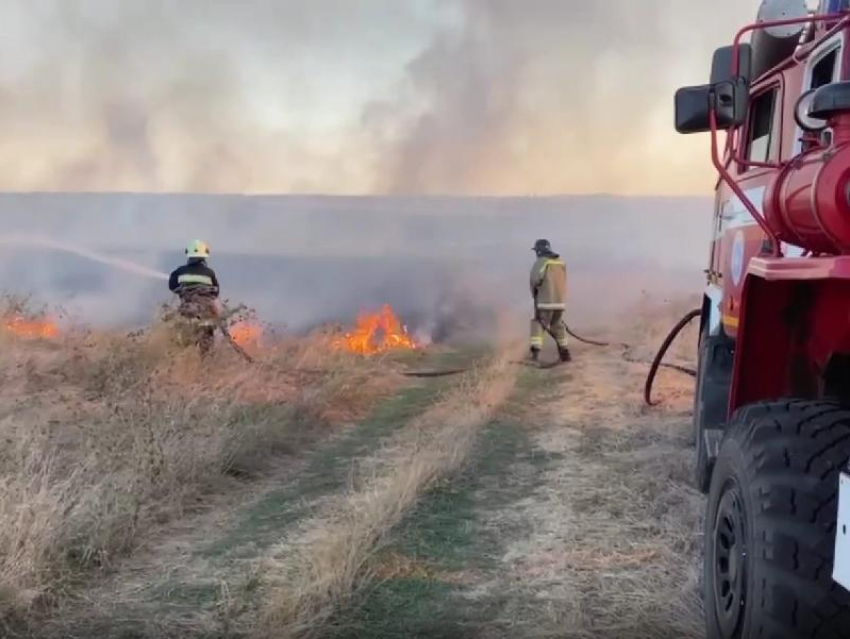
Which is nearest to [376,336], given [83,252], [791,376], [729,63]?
[83,252]

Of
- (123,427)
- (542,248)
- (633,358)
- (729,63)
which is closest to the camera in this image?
(729,63)

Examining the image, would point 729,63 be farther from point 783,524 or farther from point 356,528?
point 356,528

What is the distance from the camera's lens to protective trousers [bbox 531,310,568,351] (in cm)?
1197

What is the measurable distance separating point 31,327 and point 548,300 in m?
6.40

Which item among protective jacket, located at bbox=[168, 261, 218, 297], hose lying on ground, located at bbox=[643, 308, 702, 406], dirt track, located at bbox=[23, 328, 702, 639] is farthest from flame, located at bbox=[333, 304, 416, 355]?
dirt track, located at bbox=[23, 328, 702, 639]

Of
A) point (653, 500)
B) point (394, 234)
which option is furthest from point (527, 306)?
point (653, 500)

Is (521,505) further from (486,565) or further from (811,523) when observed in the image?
(811,523)

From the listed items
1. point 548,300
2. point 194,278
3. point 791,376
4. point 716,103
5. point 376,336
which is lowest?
point 376,336

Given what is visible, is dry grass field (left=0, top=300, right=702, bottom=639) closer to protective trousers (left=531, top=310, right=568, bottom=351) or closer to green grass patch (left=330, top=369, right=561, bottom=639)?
green grass patch (left=330, top=369, right=561, bottom=639)

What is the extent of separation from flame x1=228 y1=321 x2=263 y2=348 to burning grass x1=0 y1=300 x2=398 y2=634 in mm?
34

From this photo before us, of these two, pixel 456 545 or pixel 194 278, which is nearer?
pixel 456 545

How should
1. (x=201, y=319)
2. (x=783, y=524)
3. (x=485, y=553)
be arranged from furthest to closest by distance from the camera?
1. (x=201, y=319)
2. (x=485, y=553)
3. (x=783, y=524)

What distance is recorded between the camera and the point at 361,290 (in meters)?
18.0

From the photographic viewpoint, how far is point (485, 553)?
446 centimetres
